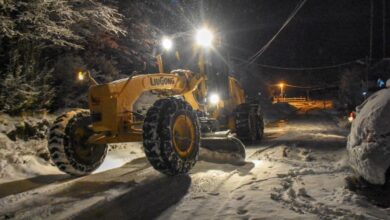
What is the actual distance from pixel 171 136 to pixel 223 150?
112 inches

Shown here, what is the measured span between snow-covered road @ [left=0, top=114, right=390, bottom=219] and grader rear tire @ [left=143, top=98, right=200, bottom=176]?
0.36 m

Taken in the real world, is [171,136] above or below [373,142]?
above

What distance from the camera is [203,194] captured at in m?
6.44

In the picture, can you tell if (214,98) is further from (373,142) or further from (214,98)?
(373,142)

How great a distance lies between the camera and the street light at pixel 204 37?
11.2 m

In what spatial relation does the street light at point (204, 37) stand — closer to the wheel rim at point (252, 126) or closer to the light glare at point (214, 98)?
the light glare at point (214, 98)

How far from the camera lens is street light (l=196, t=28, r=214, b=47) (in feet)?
36.7

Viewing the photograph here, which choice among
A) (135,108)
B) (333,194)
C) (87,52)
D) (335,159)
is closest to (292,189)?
(333,194)

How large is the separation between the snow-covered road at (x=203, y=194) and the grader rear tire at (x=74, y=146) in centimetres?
27

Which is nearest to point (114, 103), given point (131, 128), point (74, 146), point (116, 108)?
point (116, 108)

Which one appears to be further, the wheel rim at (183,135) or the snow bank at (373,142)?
the wheel rim at (183,135)

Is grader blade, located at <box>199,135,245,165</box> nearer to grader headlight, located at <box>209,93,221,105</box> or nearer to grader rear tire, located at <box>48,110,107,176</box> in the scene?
grader headlight, located at <box>209,93,221,105</box>

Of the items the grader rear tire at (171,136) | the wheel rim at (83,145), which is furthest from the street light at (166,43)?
the wheel rim at (83,145)

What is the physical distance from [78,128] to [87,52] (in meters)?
7.12
